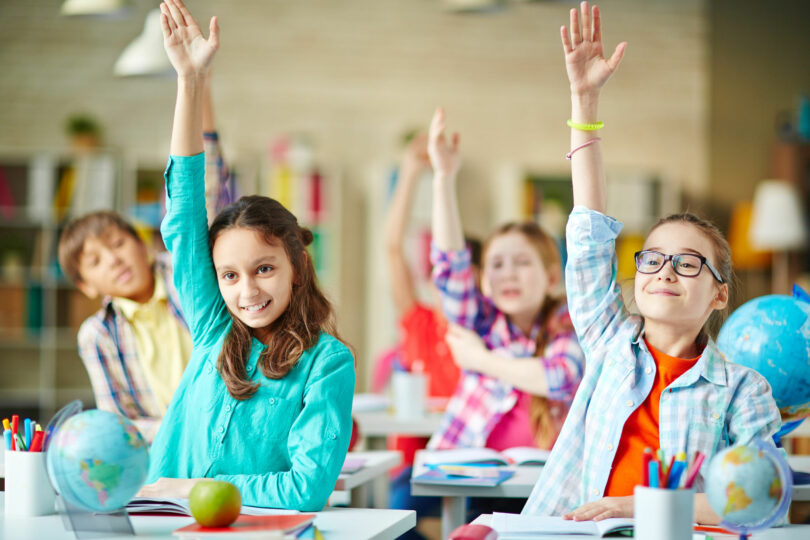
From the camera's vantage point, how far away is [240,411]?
64.2 inches

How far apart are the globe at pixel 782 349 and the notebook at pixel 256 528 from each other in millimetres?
1085

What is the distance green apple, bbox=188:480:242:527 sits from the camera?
4.28 feet

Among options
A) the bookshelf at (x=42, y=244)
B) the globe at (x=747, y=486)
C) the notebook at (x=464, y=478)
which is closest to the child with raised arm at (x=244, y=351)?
the notebook at (x=464, y=478)

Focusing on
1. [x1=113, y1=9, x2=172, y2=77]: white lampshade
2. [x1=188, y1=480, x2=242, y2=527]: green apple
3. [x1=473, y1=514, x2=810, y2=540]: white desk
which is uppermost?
[x1=113, y1=9, x2=172, y2=77]: white lampshade

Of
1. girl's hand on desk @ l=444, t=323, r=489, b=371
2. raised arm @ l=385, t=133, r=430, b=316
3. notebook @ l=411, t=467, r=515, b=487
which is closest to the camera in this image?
notebook @ l=411, t=467, r=515, b=487

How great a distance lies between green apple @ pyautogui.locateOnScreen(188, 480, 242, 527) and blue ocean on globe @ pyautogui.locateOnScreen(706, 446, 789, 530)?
2.29ft

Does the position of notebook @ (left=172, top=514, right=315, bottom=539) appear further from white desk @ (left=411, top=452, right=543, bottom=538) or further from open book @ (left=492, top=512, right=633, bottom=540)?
white desk @ (left=411, top=452, right=543, bottom=538)

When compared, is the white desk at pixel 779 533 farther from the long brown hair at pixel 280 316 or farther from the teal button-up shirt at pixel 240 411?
the long brown hair at pixel 280 316

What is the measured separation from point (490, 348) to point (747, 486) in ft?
4.90

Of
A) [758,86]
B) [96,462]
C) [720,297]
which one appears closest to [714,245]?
[720,297]

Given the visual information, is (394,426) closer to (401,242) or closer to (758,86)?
(401,242)

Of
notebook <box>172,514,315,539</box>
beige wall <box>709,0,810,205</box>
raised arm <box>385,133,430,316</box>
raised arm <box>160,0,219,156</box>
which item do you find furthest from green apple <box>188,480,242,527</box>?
beige wall <box>709,0,810,205</box>

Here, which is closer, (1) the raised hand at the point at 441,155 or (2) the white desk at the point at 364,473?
(2) the white desk at the point at 364,473

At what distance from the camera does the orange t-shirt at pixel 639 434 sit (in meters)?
1.67
